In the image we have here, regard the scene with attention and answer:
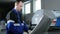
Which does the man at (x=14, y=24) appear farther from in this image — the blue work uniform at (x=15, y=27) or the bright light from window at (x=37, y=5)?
the bright light from window at (x=37, y=5)

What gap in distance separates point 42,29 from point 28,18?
122 inches

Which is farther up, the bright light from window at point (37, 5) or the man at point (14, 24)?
the bright light from window at point (37, 5)

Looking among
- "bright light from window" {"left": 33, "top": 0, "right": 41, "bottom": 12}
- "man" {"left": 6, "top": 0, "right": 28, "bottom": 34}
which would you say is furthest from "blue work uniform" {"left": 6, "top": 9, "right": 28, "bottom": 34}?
"bright light from window" {"left": 33, "top": 0, "right": 41, "bottom": 12}

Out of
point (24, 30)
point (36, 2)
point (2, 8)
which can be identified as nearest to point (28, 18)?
point (36, 2)

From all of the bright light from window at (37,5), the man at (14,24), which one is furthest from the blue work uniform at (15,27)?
the bright light from window at (37,5)

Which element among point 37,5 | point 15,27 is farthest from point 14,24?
point 37,5

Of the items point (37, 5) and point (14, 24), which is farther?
point (37, 5)

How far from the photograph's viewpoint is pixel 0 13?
168 inches

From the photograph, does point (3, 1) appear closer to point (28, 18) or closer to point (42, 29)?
point (28, 18)

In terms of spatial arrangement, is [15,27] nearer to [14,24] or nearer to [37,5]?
[14,24]

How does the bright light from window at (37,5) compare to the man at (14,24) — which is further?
the bright light from window at (37,5)

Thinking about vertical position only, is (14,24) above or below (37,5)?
below

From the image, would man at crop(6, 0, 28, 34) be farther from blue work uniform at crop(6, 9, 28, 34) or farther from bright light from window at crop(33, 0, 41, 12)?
bright light from window at crop(33, 0, 41, 12)

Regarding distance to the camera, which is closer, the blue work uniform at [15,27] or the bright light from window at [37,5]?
the blue work uniform at [15,27]
